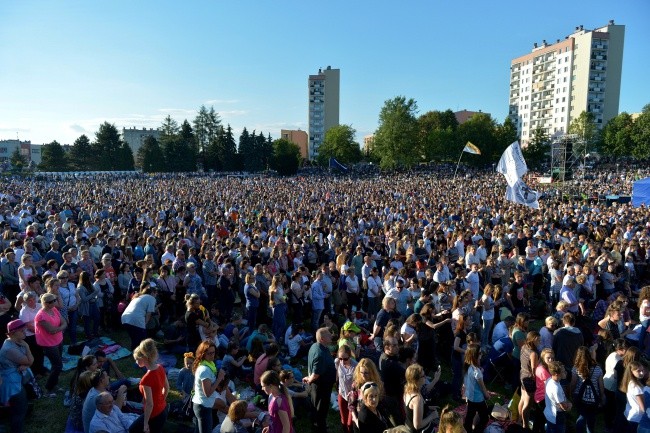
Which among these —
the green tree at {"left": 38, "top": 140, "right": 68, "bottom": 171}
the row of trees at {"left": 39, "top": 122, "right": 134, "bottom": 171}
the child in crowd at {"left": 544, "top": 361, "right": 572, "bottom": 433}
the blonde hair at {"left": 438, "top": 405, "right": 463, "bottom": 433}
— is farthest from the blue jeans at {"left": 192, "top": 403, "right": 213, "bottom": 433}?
the green tree at {"left": 38, "top": 140, "right": 68, "bottom": 171}

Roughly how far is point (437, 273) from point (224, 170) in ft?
200

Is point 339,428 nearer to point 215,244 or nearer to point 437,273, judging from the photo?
point 437,273

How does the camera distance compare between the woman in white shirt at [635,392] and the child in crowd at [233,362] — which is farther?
the child in crowd at [233,362]

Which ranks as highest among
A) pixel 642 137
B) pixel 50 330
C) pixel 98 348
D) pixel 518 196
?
pixel 642 137

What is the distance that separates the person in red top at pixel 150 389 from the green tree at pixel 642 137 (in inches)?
2726

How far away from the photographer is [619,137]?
61.5 meters

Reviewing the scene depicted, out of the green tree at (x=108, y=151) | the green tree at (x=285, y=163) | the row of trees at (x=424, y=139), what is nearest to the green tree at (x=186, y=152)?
the green tree at (x=108, y=151)

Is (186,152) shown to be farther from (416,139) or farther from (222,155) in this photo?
(416,139)

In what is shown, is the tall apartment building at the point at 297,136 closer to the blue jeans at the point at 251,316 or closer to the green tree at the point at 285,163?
the green tree at the point at 285,163

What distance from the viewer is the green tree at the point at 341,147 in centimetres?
7900

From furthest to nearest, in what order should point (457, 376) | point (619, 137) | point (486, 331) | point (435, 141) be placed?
point (435, 141), point (619, 137), point (486, 331), point (457, 376)

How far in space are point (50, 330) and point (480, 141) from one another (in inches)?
2807

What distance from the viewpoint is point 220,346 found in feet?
20.9

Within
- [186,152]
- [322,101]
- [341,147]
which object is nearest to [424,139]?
[341,147]
